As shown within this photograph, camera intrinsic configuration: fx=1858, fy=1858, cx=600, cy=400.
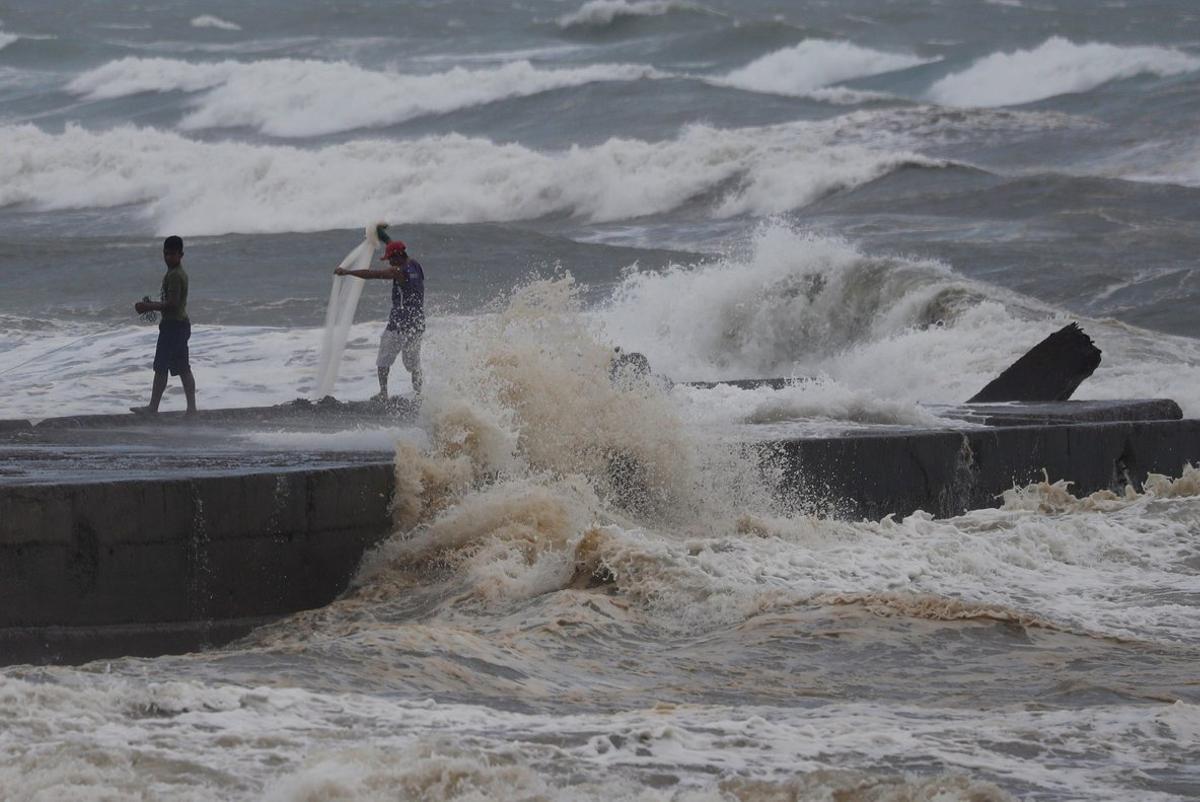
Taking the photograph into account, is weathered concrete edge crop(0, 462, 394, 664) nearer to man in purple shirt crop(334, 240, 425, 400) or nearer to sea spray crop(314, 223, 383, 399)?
man in purple shirt crop(334, 240, 425, 400)

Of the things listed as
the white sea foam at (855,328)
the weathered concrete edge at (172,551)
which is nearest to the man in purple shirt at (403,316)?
the weathered concrete edge at (172,551)

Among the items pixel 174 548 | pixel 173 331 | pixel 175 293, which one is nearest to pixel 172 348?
pixel 173 331

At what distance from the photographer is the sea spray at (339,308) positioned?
11.6 meters

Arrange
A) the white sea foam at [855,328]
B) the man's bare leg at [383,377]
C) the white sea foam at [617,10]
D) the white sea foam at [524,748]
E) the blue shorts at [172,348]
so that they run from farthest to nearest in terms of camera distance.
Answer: the white sea foam at [617,10], the white sea foam at [855,328], the man's bare leg at [383,377], the blue shorts at [172,348], the white sea foam at [524,748]

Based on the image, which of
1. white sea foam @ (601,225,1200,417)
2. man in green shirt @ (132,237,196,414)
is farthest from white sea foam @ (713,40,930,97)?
man in green shirt @ (132,237,196,414)

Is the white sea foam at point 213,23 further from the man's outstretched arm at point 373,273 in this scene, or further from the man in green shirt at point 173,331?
the man in green shirt at point 173,331

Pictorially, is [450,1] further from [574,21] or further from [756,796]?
[756,796]

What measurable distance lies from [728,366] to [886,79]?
2544 cm

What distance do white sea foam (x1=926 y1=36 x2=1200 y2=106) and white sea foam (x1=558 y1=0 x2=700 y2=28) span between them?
9815 mm

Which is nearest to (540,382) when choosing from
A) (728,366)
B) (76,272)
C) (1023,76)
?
(728,366)

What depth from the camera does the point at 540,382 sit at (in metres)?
9.05

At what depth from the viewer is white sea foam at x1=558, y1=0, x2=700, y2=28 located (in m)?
47.0

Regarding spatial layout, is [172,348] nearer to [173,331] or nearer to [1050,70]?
[173,331]

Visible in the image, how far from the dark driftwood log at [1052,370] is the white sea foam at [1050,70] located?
26064 millimetres
